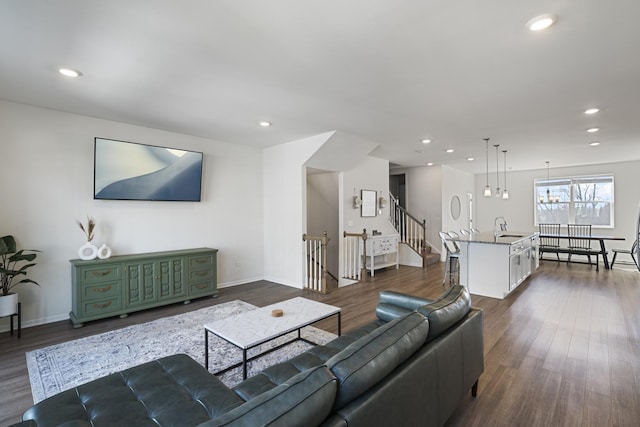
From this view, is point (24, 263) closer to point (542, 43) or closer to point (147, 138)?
point (147, 138)

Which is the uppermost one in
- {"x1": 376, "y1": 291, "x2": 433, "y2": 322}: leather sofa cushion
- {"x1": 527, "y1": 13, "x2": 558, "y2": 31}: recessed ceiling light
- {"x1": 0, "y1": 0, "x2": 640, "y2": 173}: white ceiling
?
{"x1": 0, "y1": 0, "x2": 640, "y2": 173}: white ceiling

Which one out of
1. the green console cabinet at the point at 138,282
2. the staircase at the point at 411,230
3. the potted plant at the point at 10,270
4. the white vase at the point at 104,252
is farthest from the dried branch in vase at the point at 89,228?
the staircase at the point at 411,230

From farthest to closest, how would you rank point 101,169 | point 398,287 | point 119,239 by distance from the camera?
point 398,287
point 119,239
point 101,169

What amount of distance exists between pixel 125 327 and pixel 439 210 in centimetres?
782

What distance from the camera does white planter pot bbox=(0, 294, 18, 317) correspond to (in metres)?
3.32

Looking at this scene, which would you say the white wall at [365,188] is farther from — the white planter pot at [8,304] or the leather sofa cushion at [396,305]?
the white planter pot at [8,304]

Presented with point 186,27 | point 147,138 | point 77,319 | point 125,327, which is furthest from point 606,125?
point 77,319

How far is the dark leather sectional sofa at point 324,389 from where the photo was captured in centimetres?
108

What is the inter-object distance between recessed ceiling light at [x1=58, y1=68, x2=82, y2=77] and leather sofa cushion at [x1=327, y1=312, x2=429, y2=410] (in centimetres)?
345

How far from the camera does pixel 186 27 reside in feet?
7.02

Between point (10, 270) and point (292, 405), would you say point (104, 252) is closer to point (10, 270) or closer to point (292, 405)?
point (10, 270)

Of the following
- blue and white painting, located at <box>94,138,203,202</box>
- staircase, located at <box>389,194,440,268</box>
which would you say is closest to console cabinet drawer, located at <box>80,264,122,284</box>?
Result: blue and white painting, located at <box>94,138,203,202</box>

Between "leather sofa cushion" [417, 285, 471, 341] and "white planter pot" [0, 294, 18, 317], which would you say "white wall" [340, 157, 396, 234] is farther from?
"white planter pot" [0, 294, 18, 317]

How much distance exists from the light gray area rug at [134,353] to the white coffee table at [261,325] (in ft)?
0.62
